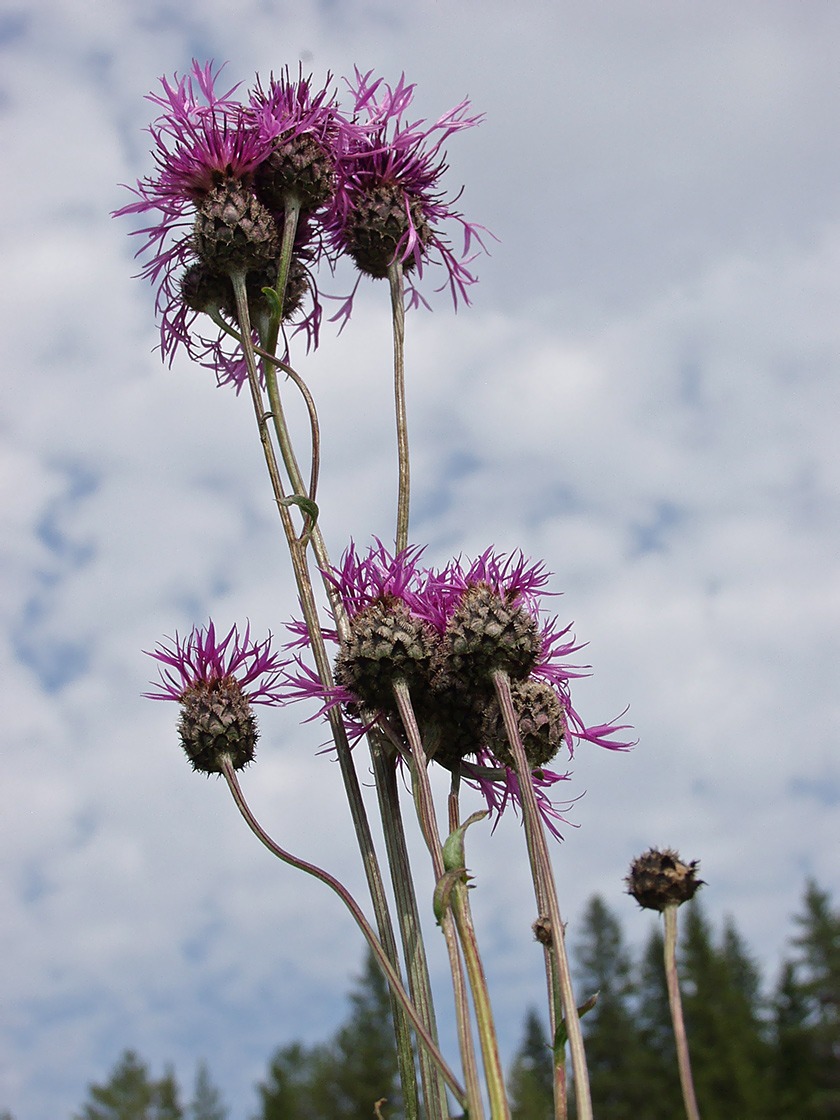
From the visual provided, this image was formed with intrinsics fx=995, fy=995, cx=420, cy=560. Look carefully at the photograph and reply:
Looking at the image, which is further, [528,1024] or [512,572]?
[528,1024]

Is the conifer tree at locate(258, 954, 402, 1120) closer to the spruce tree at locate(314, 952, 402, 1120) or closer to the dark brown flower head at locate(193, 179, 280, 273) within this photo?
the spruce tree at locate(314, 952, 402, 1120)

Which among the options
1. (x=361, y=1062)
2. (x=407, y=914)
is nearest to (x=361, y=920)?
(x=407, y=914)

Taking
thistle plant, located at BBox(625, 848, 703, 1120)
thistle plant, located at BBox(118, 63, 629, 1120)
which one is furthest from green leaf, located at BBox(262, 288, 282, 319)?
thistle plant, located at BBox(625, 848, 703, 1120)

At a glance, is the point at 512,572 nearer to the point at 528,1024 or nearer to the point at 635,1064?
the point at 635,1064

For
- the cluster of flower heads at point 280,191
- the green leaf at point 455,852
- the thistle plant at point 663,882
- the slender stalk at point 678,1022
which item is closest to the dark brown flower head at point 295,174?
the cluster of flower heads at point 280,191

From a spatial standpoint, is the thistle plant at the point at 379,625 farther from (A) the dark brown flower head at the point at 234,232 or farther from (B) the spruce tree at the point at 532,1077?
(B) the spruce tree at the point at 532,1077

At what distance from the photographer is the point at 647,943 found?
137 ft

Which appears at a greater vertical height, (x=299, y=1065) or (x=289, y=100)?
(x=299, y=1065)

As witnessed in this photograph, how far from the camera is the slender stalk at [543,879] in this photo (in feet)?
5.71

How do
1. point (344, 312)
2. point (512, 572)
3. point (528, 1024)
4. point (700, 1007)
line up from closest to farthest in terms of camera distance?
1. point (512, 572)
2. point (344, 312)
3. point (700, 1007)
4. point (528, 1024)

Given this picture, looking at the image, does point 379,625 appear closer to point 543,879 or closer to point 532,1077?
point 543,879

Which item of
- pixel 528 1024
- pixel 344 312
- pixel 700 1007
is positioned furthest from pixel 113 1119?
pixel 344 312

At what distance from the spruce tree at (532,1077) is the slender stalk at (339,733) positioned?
112 ft

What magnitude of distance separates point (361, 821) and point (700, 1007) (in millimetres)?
42211
